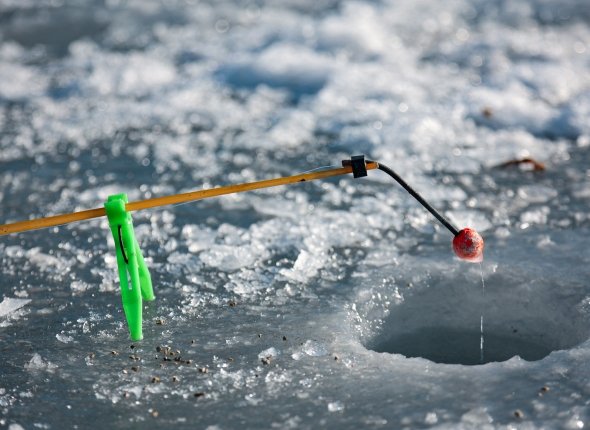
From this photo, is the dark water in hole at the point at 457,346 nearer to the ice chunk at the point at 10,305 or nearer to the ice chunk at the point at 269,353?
the ice chunk at the point at 269,353

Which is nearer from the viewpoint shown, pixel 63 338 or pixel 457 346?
pixel 63 338

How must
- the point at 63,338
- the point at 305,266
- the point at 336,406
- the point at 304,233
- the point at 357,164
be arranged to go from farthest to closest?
the point at 304,233 < the point at 305,266 < the point at 63,338 < the point at 357,164 < the point at 336,406

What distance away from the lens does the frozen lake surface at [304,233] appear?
2.20 metres

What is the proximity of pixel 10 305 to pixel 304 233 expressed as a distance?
119 cm

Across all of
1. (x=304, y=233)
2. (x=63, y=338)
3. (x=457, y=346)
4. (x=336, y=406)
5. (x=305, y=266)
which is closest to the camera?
(x=336, y=406)

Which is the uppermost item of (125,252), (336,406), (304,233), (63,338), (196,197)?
(304,233)

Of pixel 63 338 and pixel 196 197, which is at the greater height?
pixel 196 197

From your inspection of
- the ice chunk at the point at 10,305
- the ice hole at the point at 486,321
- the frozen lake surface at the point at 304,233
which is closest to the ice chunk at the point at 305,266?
the frozen lake surface at the point at 304,233

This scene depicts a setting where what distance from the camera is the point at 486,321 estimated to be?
104 inches

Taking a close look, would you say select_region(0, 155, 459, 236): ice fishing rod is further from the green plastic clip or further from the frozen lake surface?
the frozen lake surface

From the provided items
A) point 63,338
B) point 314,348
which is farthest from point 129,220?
point 314,348

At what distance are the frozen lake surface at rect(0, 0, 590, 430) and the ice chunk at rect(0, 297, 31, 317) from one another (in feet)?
0.04

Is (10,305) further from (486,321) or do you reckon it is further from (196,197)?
(486,321)

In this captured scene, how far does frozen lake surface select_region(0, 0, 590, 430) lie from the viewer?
220 cm
